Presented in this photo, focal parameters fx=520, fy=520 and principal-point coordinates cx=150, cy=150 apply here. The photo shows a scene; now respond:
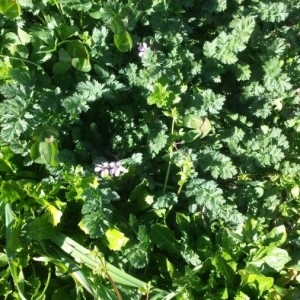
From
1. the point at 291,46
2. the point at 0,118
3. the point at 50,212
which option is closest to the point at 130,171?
the point at 50,212

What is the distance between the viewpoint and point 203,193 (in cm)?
230

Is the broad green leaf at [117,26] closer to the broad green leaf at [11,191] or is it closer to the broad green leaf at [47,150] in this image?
the broad green leaf at [47,150]

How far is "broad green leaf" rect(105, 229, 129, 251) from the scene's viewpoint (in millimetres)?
2135

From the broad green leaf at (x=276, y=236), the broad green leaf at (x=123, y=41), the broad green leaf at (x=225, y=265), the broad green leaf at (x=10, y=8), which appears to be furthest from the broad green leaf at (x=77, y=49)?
the broad green leaf at (x=276, y=236)

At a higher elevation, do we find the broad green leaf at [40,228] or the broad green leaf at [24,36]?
the broad green leaf at [24,36]

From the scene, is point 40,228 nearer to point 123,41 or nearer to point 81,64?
point 81,64

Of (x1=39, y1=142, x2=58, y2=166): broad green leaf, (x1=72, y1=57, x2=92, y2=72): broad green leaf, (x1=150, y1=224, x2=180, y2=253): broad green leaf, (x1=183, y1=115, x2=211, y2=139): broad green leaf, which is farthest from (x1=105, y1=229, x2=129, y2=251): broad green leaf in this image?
(x1=72, y1=57, x2=92, y2=72): broad green leaf

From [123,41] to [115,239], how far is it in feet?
2.76

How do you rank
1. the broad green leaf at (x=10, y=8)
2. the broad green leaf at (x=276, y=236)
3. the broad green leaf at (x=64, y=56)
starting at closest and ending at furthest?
the broad green leaf at (x=10, y=8) → the broad green leaf at (x=64, y=56) → the broad green leaf at (x=276, y=236)

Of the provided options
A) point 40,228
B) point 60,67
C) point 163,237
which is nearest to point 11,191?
point 40,228

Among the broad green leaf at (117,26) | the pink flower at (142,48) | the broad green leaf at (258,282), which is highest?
the broad green leaf at (117,26)

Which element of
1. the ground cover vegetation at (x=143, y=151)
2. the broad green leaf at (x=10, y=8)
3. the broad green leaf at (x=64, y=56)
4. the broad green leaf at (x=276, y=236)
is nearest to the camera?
the broad green leaf at (x=10, y=8)

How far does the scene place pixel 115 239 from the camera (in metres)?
2.15

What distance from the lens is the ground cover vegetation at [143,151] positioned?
7.08 feet
